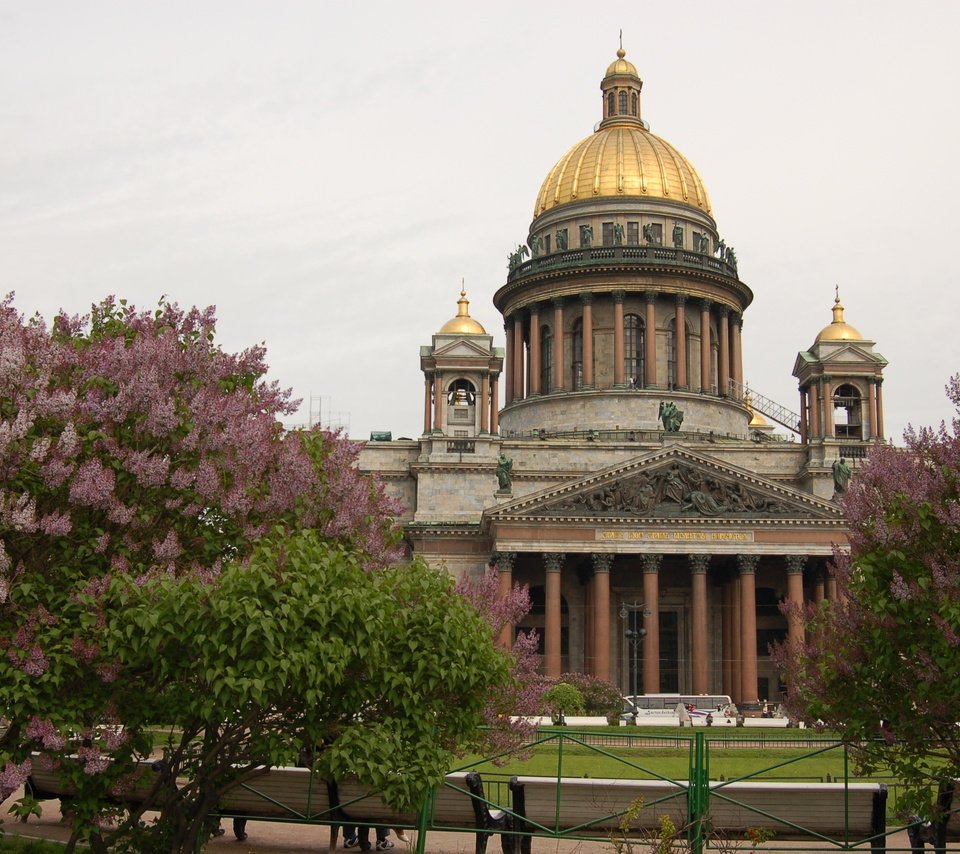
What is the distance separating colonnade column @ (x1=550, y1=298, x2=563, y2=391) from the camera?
80375 mm

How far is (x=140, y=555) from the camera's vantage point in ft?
60.4

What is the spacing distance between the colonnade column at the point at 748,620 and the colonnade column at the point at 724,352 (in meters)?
18.5

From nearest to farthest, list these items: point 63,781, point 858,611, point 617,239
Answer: point 63,781
point 858,611
point 617,239

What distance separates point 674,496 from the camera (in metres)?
65.3

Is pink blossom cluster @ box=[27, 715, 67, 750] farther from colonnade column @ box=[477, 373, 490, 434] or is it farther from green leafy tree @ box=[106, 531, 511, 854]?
colonnade column @ box=[477, 373, 490, 434]

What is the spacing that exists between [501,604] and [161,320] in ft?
30.3

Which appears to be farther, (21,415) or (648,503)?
(648,503)

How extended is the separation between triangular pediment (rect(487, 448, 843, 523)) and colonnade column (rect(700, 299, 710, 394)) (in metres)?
16.7

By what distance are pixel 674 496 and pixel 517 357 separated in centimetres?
2179

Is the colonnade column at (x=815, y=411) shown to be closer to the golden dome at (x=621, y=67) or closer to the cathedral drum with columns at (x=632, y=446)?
the cathedral drum with columns at (x=632, y=446)

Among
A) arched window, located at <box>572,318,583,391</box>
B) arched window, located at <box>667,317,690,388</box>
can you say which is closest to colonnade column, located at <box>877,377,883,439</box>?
arched window, located at <box>667,317,690,388</box>

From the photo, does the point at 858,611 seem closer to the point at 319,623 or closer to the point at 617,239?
the point at 319,623

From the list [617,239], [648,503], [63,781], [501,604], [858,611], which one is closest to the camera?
[63,781]

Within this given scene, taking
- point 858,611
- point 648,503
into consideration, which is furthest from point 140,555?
point 648,503
